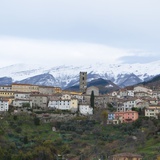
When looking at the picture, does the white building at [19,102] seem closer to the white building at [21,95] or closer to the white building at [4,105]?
the white building at [4,105]

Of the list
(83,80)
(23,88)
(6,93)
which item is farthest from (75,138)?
(83,80)

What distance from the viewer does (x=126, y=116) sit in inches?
3602

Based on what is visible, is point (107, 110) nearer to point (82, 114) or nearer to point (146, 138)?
point (82, 114)

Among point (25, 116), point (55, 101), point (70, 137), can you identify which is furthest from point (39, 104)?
point (70, 137)

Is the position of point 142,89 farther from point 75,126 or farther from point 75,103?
point 75,126

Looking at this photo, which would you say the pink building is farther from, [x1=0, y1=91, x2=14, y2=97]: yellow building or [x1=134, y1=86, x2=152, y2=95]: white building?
[x1=134, y1=86, x2=152, y2=95]: white building

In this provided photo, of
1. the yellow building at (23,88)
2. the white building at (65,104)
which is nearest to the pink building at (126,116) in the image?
the white building at (65,104)

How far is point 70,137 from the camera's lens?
8212 cm

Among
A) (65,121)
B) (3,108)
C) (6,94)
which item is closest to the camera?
(65,121)

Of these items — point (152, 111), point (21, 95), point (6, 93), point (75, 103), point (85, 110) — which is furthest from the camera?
point (6, 93)

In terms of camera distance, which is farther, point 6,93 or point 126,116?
point 6,93

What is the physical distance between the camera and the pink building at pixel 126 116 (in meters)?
90.9

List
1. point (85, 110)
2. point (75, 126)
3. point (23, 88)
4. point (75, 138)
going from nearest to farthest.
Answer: point (75, 138)
point (75, 126)
point (85, 110)
point (23, 88)

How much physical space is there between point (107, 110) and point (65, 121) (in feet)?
33.6
